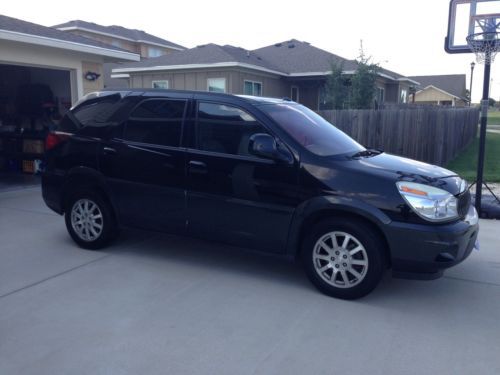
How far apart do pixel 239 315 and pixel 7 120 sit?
12.3 meters

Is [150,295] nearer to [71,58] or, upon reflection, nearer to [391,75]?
[71,58]

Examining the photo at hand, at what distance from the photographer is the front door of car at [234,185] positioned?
4488 mm

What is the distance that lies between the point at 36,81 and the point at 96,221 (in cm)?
959

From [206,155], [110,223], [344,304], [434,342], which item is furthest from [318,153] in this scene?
[110,223]

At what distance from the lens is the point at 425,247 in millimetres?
3953

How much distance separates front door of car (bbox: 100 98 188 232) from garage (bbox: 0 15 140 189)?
5.02 m

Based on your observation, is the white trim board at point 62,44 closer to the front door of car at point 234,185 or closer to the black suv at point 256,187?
the black suv at point 256,187

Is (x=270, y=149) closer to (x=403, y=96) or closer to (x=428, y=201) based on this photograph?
(x=428, y=201)

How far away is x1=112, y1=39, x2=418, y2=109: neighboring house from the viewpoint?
19531 mm

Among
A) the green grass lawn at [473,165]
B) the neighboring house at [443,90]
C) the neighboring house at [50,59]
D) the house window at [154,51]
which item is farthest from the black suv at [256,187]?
the neighboring house at [443,90]

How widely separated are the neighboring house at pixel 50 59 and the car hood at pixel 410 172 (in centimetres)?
744

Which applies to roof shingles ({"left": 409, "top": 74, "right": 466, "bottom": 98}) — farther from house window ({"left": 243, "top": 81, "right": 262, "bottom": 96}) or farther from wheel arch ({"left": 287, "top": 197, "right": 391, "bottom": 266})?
wheel arch ({"left": 287, "top": 197, "right": 391, "bottom": 266})

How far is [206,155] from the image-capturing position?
4.84m

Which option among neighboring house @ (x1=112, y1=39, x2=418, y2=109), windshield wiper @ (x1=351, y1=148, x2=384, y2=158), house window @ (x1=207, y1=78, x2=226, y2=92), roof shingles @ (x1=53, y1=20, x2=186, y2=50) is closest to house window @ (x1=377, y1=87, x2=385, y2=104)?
neighboring house @ (x1=112, y1=39, x2=418, y2=109)
